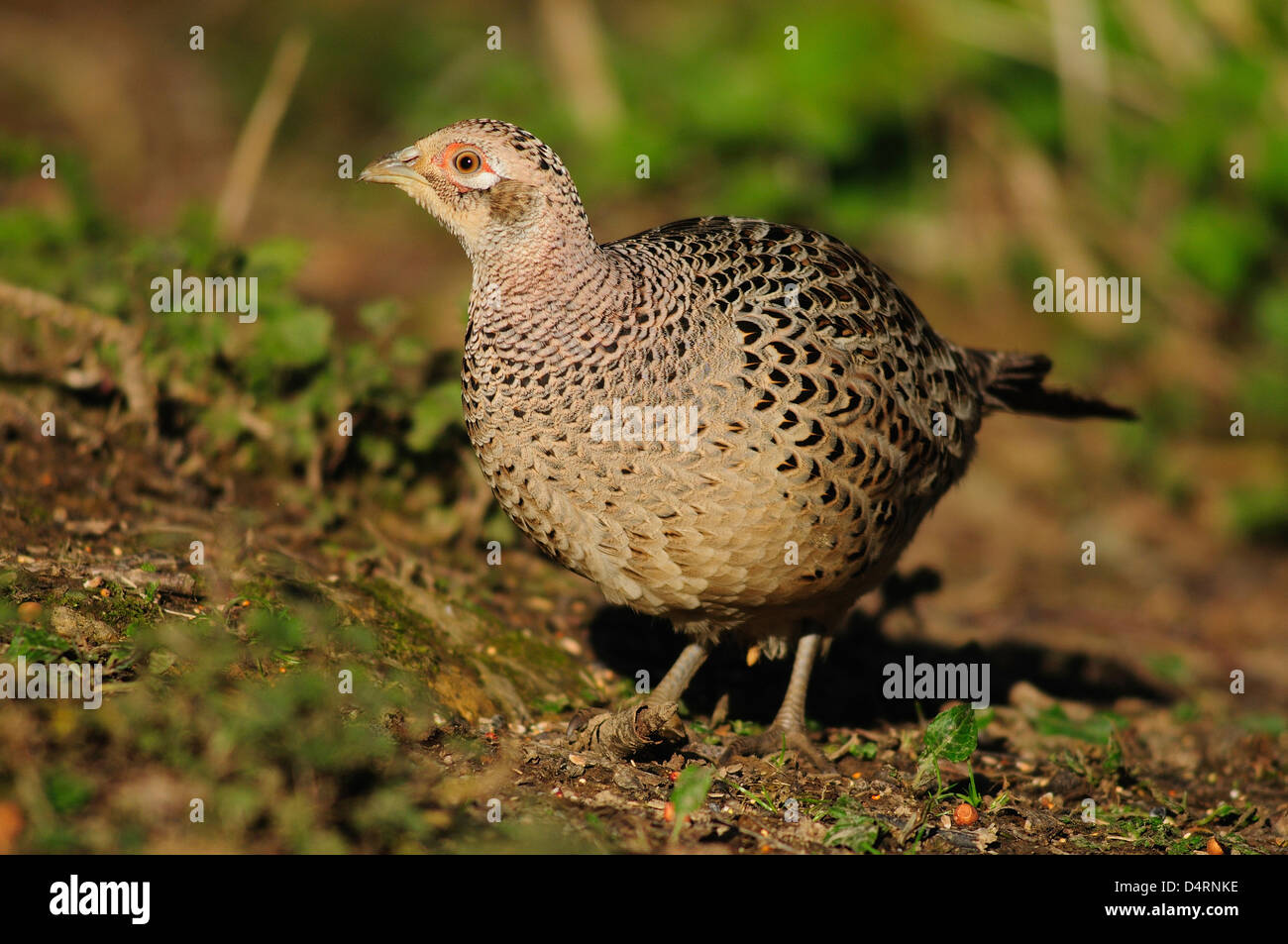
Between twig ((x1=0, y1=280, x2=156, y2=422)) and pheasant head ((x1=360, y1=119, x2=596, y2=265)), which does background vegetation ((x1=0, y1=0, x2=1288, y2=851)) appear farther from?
pheasant head ((x1=360, y1=119, x2=596, y2=265))

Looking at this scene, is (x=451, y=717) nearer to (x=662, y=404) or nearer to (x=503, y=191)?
(x=662, y=404)

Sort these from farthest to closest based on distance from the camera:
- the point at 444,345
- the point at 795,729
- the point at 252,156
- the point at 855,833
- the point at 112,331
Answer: the point at 444,345
the point at 252,156
the point at 112,331
the point at 795,729
the point at 855,833

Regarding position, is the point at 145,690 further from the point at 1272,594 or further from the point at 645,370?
the point at 1272,594

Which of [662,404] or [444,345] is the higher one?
[444,345]

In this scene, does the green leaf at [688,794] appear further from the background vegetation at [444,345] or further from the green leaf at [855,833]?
the green leaf at [855,833]

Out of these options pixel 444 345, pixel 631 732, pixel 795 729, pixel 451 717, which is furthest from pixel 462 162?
pixel 444 345

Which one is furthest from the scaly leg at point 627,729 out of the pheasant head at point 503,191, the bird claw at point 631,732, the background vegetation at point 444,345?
the pheasant head at point 503,191

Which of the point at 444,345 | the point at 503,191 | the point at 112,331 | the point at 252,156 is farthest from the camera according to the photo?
the point at 444,345
